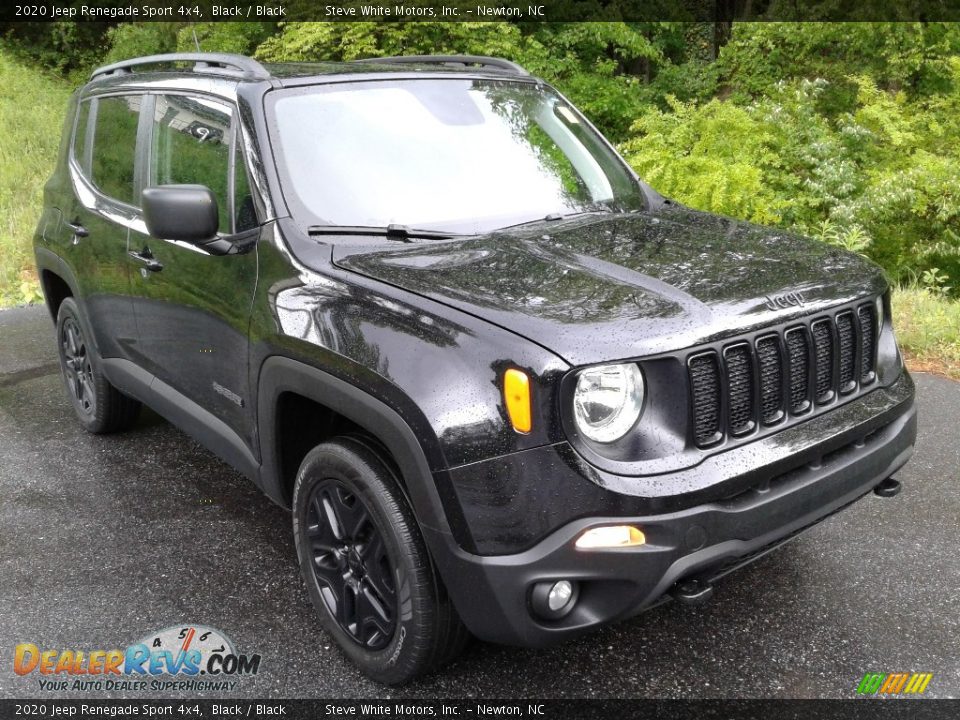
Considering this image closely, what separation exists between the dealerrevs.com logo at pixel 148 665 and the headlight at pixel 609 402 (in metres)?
1.48

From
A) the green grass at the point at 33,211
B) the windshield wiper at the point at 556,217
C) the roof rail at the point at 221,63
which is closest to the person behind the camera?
the windshield wiper at the point at 556,217

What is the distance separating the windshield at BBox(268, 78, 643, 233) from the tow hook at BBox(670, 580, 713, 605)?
4.60ft

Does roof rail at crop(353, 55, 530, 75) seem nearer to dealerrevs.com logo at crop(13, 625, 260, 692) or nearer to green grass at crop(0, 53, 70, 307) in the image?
dealerrevs.com logo at crop(13, 625, 260, 692)

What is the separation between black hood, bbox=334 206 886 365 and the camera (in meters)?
2.36

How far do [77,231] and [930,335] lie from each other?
5345 mm

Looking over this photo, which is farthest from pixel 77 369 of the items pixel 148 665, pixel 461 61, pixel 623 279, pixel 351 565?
pixel 623 279

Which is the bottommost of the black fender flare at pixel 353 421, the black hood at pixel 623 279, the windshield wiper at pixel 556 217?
the black fender flare at pixel 353 421

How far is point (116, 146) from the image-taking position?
4246mm

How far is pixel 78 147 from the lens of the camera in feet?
15.3

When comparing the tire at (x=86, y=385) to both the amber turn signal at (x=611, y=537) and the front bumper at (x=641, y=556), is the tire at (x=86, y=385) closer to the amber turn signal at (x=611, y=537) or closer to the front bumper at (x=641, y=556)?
the front bumper at (x=641, y=556)

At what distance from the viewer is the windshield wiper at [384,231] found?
3.03 metres

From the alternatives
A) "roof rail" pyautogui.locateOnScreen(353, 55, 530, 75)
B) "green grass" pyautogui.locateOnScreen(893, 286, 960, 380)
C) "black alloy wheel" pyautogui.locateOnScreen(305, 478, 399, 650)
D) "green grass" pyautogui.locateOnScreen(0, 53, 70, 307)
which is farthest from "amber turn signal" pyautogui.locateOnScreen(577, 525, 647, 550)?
"green grass" pyautogui.locateOnScreen(0, 53, 70, 307)

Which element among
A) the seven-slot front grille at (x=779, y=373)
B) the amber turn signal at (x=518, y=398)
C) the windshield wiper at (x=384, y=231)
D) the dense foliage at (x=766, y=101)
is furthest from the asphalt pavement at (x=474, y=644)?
the dense foliage at (x=766, y=101)

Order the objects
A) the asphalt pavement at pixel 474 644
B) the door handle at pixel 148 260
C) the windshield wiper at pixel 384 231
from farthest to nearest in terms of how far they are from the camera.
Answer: the door handle at pixel 148 260 → the windshield wiper at pixel 384 231 → the asphalt pavement at pixel 474 644
